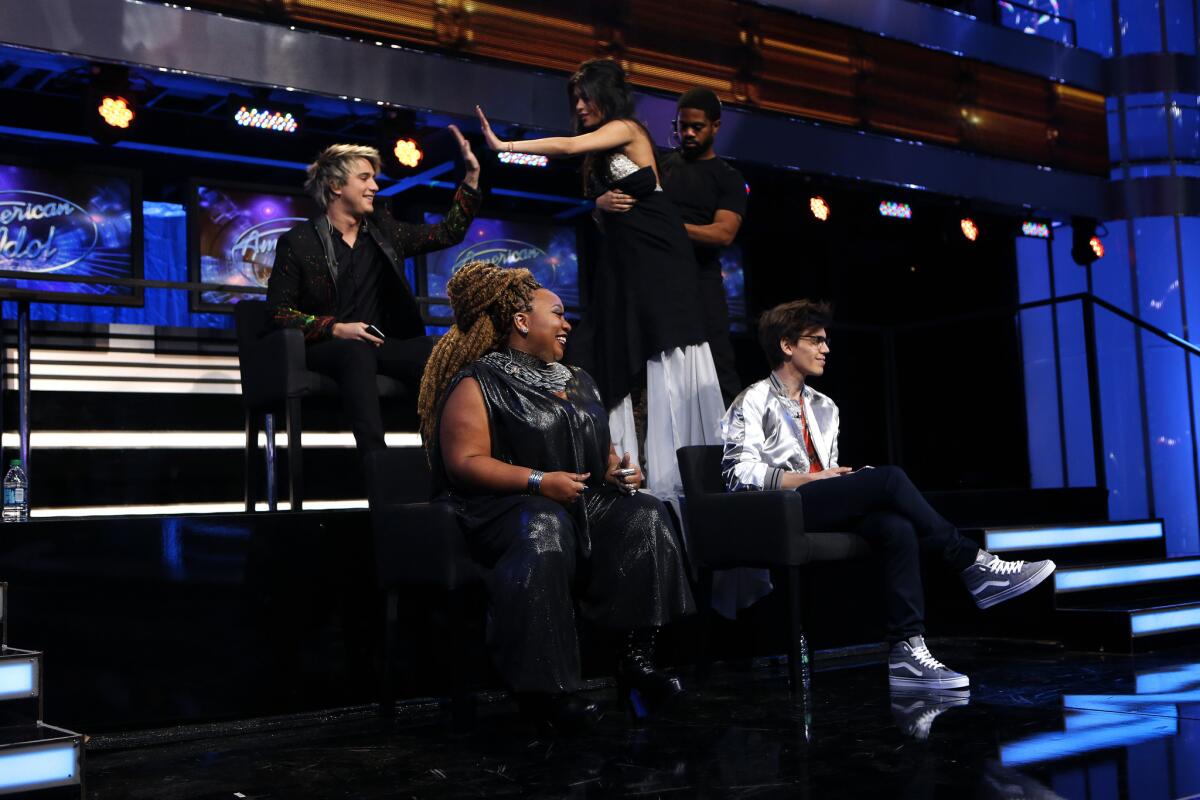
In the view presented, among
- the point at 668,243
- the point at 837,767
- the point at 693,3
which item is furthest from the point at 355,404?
the point at 693,3

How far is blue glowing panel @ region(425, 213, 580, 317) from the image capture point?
7.08 m

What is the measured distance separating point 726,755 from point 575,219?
5.32 meters

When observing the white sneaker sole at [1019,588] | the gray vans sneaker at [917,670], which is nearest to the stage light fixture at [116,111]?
the gray vans sneaker at [917,670]

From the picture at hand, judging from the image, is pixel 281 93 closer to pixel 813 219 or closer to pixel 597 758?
pixel 813 219

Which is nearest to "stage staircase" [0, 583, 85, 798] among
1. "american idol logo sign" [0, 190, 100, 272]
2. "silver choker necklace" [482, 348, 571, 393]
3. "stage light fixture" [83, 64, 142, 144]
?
"silver choker necklace" [482, 348, 571, 393]

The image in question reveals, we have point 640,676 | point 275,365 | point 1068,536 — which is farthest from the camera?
point 1068,536

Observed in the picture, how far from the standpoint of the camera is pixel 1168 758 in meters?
2.44

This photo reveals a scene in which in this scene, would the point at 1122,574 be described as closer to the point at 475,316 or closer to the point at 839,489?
the point at 839,489

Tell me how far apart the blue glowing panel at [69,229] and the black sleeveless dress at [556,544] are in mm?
3278

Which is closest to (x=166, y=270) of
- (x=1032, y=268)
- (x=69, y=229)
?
(x=69, y=229)

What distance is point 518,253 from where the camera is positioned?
7.34 metres

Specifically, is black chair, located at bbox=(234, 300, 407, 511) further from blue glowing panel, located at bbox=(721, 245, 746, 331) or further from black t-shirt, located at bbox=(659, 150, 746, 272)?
blue glowing panel, located at bbox=(721, 245, 746, 331)

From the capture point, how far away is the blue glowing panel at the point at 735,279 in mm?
8102

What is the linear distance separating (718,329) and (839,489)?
32.9 inches
